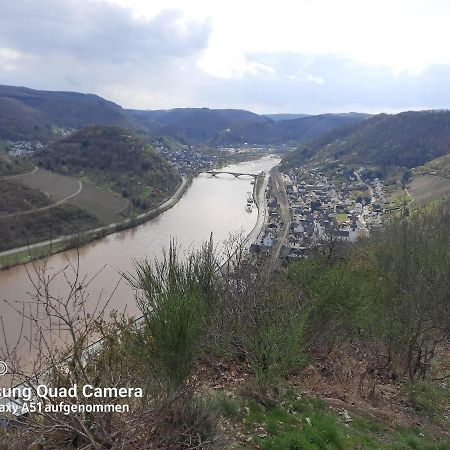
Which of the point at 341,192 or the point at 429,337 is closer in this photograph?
the point at 429,337

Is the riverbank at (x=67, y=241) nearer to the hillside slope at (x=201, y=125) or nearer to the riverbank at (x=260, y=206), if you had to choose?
the riverbank at (x=260, y=206)

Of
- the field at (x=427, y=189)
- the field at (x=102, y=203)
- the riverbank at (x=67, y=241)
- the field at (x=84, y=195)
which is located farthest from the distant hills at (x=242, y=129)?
the riverbank at (x=67, y=241)

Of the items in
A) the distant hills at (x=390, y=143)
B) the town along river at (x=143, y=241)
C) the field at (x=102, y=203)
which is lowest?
the town along river at (x=143, y=241)

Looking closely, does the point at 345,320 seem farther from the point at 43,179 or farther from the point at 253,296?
the point at 43,179

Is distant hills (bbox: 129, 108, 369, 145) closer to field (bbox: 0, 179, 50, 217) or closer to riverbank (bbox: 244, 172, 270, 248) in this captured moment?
riverbank (bbox: 244, 172, 270, 248)

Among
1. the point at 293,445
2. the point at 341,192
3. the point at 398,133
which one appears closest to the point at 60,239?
the point at 293,445

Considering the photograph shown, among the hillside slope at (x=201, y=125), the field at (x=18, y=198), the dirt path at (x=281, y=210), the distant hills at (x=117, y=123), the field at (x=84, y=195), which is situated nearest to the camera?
the dirt path at (x=281, y=210)
